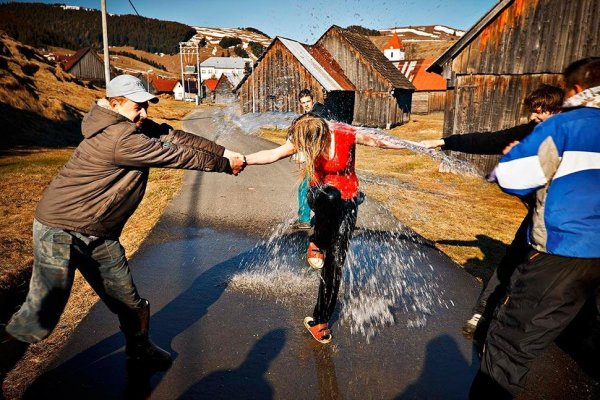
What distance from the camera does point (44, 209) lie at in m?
2.84

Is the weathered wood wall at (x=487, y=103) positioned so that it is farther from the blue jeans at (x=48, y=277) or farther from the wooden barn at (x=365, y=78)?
the wooden barn at (x=365, y=78)

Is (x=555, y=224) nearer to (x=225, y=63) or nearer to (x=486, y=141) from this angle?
(x=486, y=141)

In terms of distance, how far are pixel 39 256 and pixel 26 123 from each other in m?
18.8

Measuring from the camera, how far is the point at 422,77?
51500 millimetres

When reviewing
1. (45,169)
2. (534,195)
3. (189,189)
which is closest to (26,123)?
(45,169)

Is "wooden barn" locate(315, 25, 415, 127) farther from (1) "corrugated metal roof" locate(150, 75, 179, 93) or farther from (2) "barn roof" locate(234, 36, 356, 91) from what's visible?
(1) "corrugated metal roof" locate(150, 75, 179, 93)

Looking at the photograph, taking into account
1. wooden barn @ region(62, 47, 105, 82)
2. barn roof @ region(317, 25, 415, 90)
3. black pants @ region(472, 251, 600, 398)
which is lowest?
black pants @ region(472, 251, 600, 398)

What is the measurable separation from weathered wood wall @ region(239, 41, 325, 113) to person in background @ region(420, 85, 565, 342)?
2244 cm

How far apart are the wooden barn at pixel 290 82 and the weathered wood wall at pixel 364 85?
0.93 meters

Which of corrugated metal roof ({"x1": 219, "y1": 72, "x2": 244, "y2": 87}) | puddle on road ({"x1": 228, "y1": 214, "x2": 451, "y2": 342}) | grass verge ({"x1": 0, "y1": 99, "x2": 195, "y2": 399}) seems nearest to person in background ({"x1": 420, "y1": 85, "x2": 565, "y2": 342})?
puddle on road ({"x1": 228, "y1": 214, "x2": 451, "y2": 342})

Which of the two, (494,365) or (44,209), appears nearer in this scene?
(494,365)

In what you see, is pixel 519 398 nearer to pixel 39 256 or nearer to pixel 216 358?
pixel 216 358

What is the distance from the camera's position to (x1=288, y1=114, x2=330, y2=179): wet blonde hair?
344cm

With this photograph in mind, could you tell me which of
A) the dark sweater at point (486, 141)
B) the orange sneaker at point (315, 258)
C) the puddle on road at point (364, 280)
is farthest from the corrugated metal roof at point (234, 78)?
the dark sweater at point (486, 141)
